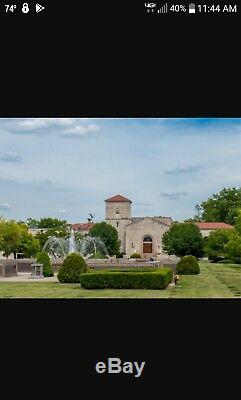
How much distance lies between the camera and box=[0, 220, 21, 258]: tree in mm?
33812

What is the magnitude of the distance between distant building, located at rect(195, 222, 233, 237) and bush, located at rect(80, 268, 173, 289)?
17473 millimetres

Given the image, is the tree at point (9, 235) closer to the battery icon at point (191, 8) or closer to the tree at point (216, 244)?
the tree at point (216, 244)

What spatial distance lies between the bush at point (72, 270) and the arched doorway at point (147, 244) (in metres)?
23.6

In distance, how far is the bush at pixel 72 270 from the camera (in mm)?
20344

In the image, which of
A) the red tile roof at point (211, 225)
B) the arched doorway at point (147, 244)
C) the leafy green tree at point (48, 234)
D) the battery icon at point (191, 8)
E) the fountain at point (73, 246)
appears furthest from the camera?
the arched doorway at point (147, 244)

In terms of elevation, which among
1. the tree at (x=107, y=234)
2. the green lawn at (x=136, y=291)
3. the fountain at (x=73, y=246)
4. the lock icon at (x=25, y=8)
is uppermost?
the lock icon at (x=25, y=8)

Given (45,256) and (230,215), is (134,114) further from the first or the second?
(230,215)

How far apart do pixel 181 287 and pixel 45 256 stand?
8008 millimetres

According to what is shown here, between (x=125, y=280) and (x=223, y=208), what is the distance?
20.0 metres

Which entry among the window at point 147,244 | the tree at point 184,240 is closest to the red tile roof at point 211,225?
the tree at point 184,240

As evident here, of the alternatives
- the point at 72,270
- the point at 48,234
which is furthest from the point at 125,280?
the point at 48,234

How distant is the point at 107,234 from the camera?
133 feet

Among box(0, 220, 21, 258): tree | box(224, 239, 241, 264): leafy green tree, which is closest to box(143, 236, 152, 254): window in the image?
box(0, 220, 21, 258): tree
